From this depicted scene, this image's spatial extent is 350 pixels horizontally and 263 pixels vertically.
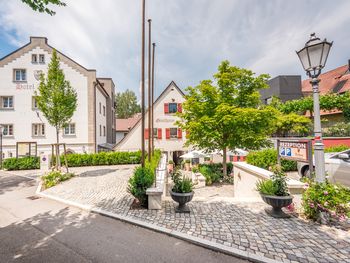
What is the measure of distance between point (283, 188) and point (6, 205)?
32.4 feet

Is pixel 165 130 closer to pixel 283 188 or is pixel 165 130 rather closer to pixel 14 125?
pixel 14 125

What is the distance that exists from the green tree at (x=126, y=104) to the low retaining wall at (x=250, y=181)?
45.2m

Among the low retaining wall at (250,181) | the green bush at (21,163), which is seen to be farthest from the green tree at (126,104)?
the low retaining wall at (250,181)

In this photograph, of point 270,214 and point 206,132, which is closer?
point 270,214

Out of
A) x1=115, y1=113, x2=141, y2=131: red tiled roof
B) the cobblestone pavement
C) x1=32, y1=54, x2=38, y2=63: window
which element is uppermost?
x1=32, y1=54, x2=38, y2=63: window

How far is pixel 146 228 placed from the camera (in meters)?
4.60

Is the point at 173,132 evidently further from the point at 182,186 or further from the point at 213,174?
the point at 182,186

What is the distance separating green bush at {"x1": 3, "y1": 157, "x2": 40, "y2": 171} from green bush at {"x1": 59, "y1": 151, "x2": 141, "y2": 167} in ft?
7.50

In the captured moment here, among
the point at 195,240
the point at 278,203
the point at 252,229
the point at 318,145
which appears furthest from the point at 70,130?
the point at 318,145

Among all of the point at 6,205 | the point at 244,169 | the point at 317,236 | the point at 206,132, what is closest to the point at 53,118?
the point at 6,205

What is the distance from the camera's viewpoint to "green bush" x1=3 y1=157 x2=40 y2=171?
55.6ft

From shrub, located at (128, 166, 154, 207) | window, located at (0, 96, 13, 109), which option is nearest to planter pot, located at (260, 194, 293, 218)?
shrub, located at (128, 166, 154, 207)

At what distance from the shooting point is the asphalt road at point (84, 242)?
3.48 metres

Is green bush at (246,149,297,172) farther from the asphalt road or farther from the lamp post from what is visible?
the asphalt road
